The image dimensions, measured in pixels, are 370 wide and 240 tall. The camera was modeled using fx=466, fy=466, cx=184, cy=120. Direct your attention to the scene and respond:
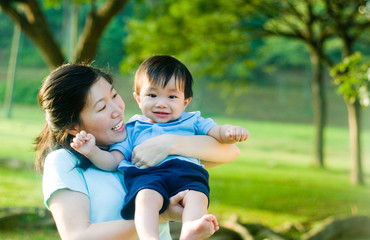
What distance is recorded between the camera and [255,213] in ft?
25.6

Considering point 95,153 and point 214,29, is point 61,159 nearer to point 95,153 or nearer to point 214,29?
point 95,153

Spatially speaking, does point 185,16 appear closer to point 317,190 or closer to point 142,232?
point 317,190

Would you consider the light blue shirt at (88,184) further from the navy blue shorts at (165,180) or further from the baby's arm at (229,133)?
the baby's arm at (229,133)

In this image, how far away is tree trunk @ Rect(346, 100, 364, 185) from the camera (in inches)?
365

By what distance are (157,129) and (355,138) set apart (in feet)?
27.3

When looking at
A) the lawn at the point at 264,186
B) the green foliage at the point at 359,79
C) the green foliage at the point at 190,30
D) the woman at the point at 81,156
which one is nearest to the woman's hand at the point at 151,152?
the woman at the point at 81,156

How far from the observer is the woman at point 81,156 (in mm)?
1708

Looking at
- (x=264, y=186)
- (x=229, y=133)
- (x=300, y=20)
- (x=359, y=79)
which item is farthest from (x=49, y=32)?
(x=300, y=20)

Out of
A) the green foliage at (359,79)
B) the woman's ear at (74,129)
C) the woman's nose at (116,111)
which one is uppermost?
the green foliage at (359,79)

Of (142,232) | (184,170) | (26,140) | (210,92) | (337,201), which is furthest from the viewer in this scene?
(210,92)

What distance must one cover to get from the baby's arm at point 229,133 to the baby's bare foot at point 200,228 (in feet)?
1.38

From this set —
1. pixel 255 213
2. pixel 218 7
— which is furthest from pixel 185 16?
pixel 255 213

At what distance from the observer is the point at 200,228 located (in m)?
1.57

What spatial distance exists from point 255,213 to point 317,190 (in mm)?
2361
